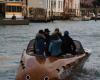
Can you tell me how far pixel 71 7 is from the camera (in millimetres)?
162750

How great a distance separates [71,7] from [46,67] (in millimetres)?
145296

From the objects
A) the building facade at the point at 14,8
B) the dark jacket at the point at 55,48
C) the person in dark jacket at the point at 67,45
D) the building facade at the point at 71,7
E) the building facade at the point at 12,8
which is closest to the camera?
the dark jacket at the point at 55,48

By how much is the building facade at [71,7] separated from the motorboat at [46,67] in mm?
125950

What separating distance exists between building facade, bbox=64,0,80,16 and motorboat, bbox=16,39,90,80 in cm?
12595

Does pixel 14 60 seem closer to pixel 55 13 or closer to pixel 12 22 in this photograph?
pixel 12 22

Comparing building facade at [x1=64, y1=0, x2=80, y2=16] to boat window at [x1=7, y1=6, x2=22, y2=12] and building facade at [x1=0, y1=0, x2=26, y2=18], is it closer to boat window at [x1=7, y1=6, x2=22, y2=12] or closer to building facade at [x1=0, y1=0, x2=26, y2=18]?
building facade at [x1=0, y1=0, x2=26, y2=18]

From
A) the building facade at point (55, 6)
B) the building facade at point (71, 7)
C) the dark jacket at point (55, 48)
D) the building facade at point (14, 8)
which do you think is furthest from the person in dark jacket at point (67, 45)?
the building facade at point (71, 7)

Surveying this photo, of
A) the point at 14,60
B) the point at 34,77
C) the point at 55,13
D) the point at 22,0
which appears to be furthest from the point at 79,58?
the point at 55,13

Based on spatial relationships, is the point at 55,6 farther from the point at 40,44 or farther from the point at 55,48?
the point at 55,48

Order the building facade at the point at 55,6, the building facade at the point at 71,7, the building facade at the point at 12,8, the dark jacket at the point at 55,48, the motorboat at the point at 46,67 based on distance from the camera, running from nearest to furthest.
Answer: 1. the motorboat at the point at 46,67
2. the dark jacket at the point at 55,48
3. the building facade at the point at 12,8
4. the building facade at the point at 55,6
5. the building facade at the point at 71,7

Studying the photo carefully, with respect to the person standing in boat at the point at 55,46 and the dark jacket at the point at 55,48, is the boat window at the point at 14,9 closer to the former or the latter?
the person standing in boat at the point at 55,46

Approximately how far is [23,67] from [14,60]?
10544 millimetres

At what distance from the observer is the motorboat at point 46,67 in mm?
17656

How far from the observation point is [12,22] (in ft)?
279
